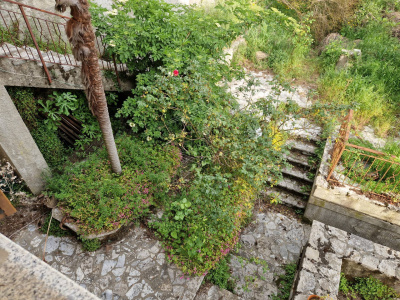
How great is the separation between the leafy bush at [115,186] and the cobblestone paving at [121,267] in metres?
0.48

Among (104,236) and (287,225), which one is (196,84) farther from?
(287,225)

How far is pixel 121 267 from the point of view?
4.25 meters

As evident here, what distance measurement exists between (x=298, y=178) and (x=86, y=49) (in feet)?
17.7

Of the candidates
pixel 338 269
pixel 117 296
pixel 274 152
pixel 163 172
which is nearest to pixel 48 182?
pixel 163 172

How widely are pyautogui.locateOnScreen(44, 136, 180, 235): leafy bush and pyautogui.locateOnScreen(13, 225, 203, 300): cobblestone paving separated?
480 millimetres

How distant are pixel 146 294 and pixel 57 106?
4.19 m

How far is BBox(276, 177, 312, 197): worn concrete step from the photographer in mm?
6006

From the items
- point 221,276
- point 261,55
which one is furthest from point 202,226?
point 261,55

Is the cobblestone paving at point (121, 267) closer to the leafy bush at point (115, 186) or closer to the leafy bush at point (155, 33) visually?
the leafy bush at point (115, 186)

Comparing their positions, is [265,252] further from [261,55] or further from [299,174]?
[261,55]

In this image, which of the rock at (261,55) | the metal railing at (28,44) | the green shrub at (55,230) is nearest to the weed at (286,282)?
the green shrub at (55,230)

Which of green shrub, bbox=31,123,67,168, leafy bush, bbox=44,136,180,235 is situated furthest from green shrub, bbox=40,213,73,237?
green shrub, bbox=31,123,67,168

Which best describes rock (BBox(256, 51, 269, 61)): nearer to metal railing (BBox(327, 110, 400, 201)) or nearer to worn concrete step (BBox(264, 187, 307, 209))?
metal railing (BBox(327, 110, 400, 201))

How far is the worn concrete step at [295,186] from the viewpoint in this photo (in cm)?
601
